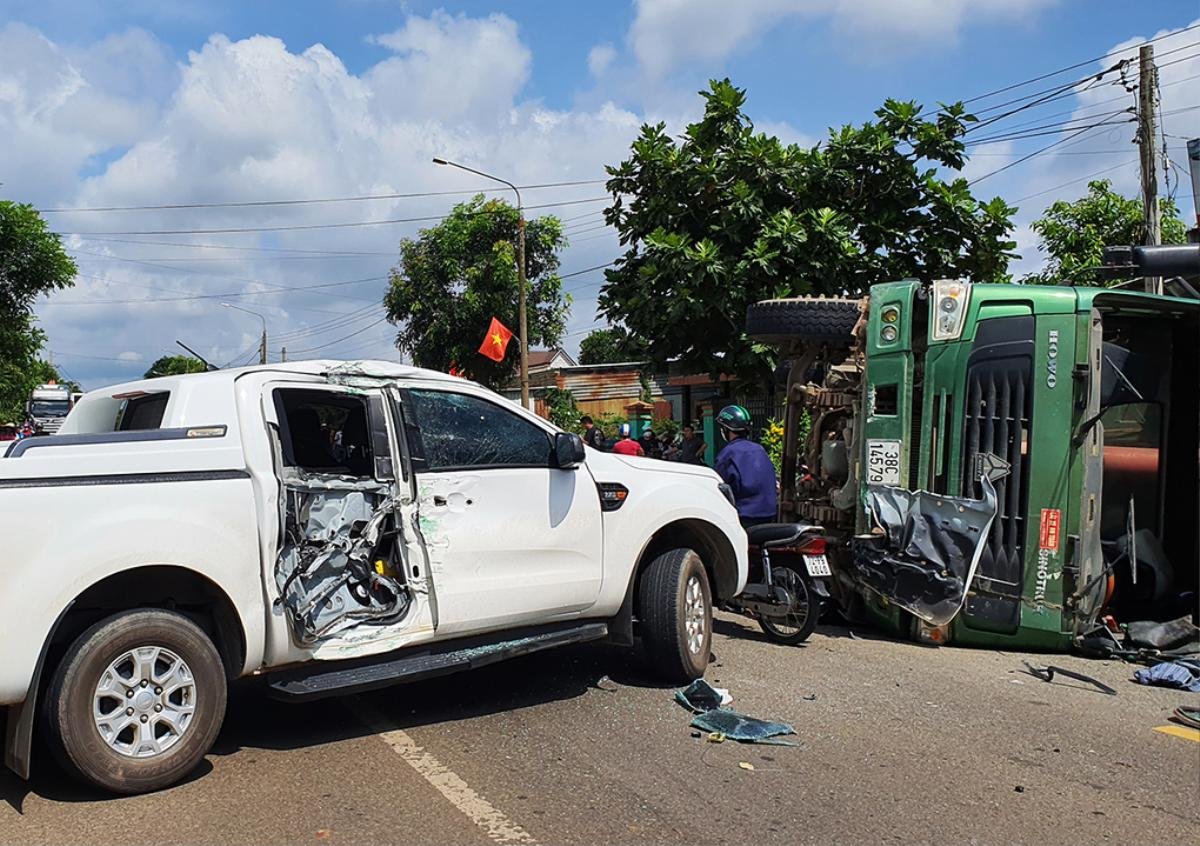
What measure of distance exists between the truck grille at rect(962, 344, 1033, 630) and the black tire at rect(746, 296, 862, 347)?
1.26m

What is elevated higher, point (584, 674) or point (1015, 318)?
point (1015, 318)

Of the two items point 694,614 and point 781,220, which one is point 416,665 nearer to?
point 694,614

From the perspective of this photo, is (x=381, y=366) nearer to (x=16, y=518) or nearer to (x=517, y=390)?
(x=16, y=518)

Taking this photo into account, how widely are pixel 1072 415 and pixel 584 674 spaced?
12.5 feet

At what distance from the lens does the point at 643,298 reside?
527 inches

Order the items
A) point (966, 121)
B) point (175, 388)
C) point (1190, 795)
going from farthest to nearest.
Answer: point (966, 121), point (175, 388), point (1190, 795)

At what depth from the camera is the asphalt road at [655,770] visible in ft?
13.7

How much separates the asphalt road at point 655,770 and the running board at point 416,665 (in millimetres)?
365

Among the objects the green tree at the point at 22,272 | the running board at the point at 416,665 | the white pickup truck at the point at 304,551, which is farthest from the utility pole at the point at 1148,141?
the green tree at the point at 22,272

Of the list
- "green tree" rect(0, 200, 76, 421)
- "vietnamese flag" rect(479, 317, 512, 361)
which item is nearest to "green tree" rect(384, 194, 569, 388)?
"vietnamese flag" rect(479, 317, 512, 361)

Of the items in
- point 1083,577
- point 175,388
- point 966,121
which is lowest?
point 1083,577

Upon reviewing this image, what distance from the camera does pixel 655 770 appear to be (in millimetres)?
4828

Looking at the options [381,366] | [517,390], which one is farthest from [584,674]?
[517,390]

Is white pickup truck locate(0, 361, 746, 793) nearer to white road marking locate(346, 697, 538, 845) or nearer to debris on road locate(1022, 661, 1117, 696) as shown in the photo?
white road marking locate(346, 697, 538, 845)
